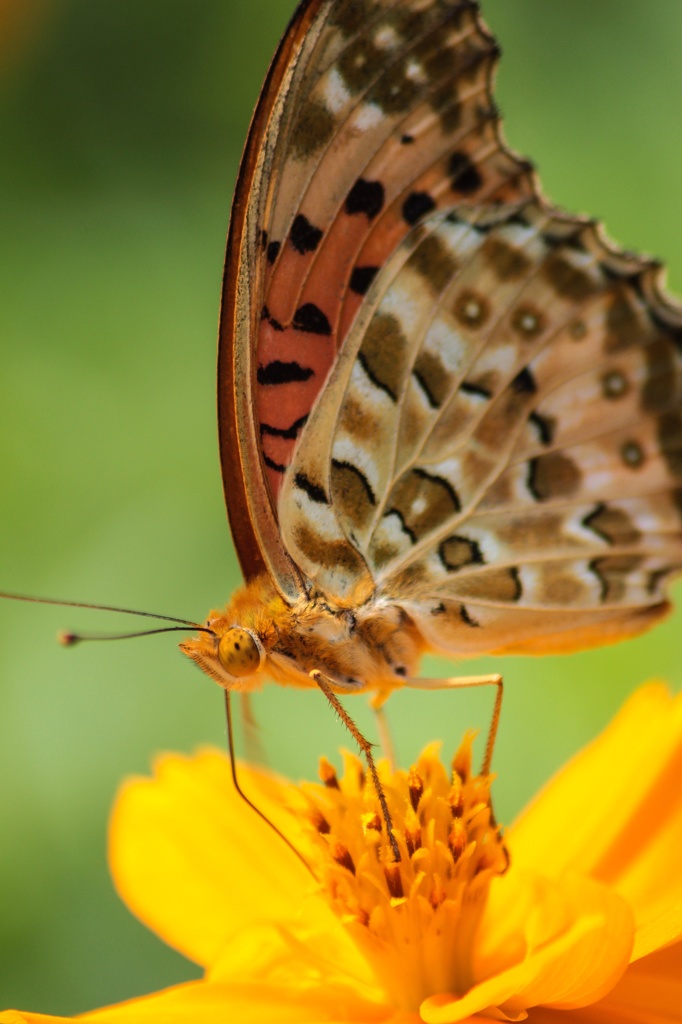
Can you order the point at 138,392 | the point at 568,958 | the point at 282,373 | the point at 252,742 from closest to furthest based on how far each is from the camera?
the point at 568,958 < the point at 282,373 < the point at 252,742 < the point at 138,392

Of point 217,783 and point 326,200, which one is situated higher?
Result: point 326,200

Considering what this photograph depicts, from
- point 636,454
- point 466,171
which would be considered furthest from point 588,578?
point 466,171

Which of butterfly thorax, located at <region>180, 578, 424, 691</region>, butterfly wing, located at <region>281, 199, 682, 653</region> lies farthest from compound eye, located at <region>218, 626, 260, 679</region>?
butterfly wing, located at <region>281, 199, 682, 653</region>

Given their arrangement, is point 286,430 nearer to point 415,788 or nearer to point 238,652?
point 238,652

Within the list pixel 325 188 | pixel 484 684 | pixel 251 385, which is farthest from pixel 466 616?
pixel 325 188

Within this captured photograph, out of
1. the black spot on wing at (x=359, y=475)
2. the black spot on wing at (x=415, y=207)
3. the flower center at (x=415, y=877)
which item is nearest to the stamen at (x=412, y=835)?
the flower center at (x=415, y=877)

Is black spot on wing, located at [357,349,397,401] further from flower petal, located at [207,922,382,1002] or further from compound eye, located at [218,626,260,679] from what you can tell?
flower petal, located at [207,922,382,1002]

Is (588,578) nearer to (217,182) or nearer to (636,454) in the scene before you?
(636,454)
